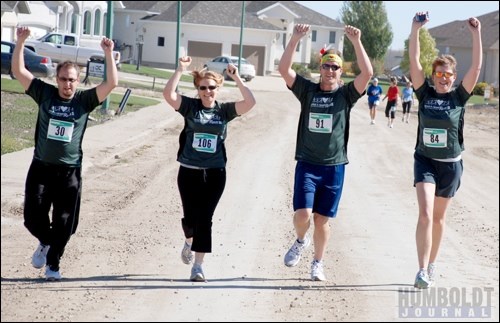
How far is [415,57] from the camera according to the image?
33.2ft

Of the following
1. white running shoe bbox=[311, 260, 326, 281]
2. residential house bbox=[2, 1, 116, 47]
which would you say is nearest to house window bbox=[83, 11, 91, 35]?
residential house bbox=[2, 1, 116, 47]

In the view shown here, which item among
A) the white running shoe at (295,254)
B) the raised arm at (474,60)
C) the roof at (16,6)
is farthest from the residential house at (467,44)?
the white running shoe at (295,254)

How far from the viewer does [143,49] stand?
78438mm

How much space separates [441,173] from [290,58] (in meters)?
1.80

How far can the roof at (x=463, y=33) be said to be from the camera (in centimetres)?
8569

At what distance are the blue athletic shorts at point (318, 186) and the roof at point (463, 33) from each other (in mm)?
76087

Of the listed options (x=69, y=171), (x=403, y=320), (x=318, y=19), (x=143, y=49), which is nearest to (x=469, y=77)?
(x=403, y=320)

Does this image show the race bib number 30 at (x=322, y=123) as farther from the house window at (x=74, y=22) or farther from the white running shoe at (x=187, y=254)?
the house window at (x=74, y=22)

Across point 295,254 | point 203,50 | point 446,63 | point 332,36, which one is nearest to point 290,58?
point 446,63

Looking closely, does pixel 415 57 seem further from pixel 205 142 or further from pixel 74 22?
pixel 74 22

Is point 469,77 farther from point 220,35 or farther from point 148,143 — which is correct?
point 220,35

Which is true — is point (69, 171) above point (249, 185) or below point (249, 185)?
above

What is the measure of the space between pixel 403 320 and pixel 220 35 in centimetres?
7143

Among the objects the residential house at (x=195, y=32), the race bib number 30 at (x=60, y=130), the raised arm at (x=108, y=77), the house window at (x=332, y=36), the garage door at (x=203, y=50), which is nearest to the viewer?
the race bib number 30 at (x=60, y=130)
